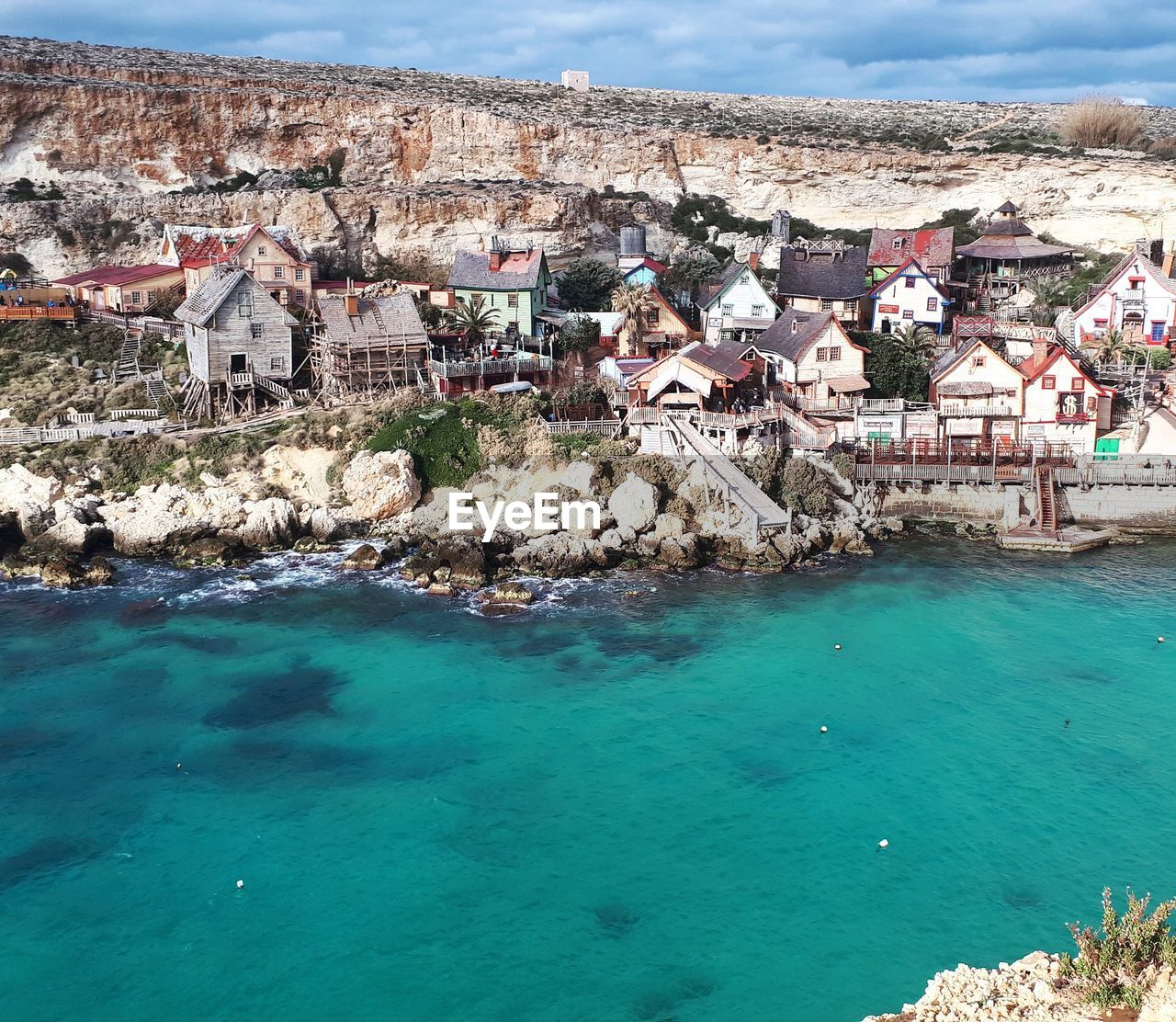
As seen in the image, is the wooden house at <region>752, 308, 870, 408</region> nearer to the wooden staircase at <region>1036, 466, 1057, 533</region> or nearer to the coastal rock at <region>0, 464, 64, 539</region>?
the wooden staircase at <region>1036, 466, 1057, 533</region>

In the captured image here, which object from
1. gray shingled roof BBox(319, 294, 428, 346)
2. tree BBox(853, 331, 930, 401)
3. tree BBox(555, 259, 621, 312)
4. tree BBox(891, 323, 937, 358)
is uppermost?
tree BBox(555, 259, 621, 312)

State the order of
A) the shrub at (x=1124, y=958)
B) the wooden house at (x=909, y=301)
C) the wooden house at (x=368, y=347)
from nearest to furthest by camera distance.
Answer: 1. the shrub at (x=1124, y=958)
2. the wooden house at (x=368, y=347)
3. the wooden house at (x=909, y=301)

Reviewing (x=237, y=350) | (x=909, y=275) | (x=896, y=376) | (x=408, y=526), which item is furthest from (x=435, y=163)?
(x=408, y=526)

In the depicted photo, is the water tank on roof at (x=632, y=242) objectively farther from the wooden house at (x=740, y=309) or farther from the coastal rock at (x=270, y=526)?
the coastal rock at (x=270, y=526)

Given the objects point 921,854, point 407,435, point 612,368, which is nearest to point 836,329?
point 612,368

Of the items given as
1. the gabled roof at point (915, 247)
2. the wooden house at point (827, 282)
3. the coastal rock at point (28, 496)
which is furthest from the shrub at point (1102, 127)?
the coastal rock at point (28, 496)

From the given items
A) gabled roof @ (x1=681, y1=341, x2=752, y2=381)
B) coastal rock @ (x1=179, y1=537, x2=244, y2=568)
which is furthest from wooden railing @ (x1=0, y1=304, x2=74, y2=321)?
gabled roof @ (x1=681, y1=341, x2=752, y2=381)
